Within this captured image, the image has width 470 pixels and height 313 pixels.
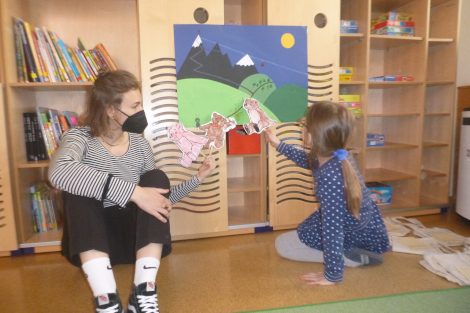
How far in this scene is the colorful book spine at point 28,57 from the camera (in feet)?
6.15

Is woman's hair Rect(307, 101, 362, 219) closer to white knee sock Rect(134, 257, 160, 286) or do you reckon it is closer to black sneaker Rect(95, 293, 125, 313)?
white knee sock Rect(134, 257, 160, 286)

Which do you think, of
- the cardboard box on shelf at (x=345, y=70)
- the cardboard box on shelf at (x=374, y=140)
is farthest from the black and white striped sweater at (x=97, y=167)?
the cardboard box on shelf at (x=374, y=140)

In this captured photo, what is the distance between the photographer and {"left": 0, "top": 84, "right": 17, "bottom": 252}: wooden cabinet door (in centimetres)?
179

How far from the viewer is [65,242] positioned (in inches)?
49.8

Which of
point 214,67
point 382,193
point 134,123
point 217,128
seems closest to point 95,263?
point 134,123

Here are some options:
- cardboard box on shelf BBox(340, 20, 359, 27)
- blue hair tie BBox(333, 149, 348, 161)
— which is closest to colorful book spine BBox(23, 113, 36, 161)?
blue hair tie BBox(333, 149, 348, 161)

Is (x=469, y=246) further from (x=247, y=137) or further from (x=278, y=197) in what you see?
(x=247, y=137)

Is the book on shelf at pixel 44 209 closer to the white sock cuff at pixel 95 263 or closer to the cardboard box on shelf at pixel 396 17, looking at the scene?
the white sock cuff at pixel 95 263

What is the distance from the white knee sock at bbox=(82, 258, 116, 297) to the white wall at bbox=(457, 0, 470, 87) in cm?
296

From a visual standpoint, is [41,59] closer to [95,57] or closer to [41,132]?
[95,57]

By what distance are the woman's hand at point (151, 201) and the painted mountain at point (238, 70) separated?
0.77 meters

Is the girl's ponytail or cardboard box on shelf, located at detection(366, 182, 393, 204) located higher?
the girl's ponytail

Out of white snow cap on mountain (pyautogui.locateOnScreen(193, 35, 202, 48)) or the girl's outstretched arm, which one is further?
white snow cap on mountain (pyautogui.locateOnScreen(193, 35, 202, 48))

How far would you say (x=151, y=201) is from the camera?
1252 millimetres
